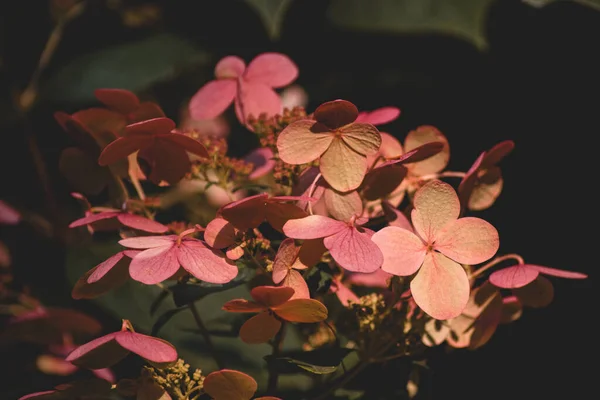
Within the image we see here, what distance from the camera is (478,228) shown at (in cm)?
59

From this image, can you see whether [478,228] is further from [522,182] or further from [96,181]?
[522,182]

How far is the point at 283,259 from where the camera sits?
56cm

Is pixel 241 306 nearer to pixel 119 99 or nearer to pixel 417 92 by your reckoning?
pixel 119 99

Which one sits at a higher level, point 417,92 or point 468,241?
point 468,241

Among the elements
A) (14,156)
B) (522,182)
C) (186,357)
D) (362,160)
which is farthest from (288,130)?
(14,156)

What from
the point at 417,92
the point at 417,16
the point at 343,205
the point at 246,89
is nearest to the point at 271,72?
the point at 246,89

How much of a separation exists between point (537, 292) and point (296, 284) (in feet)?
0.83

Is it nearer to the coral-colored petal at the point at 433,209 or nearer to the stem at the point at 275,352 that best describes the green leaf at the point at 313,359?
the stem at the point at 275,352

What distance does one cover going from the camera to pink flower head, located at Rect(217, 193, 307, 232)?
555mm

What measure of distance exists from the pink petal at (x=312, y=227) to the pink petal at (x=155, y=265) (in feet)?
0.32

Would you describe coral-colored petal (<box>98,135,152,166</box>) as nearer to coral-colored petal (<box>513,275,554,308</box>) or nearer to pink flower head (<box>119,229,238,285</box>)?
pink flower head (<box>119,229,238,285</box>)

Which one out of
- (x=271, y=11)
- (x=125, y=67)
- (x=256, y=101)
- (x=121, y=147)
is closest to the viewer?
(x=121, y=147)

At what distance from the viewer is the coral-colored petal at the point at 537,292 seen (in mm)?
657

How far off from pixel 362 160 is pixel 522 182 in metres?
0.66
